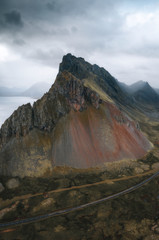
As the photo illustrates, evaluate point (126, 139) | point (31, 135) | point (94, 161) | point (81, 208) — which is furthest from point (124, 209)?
point (31, 135)

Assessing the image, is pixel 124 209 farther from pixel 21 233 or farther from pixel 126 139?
pixel 126 139

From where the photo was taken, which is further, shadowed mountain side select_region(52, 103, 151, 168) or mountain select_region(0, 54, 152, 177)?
shadowed mountain side select_region(52, 103, 151, 168)

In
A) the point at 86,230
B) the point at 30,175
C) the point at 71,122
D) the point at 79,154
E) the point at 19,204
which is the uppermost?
the point at 71,122

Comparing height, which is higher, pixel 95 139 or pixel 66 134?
pixel 66 134

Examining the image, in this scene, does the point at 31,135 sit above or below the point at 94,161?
above

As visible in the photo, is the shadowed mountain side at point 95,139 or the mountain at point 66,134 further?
the shadowed mountain side at point 95,139
